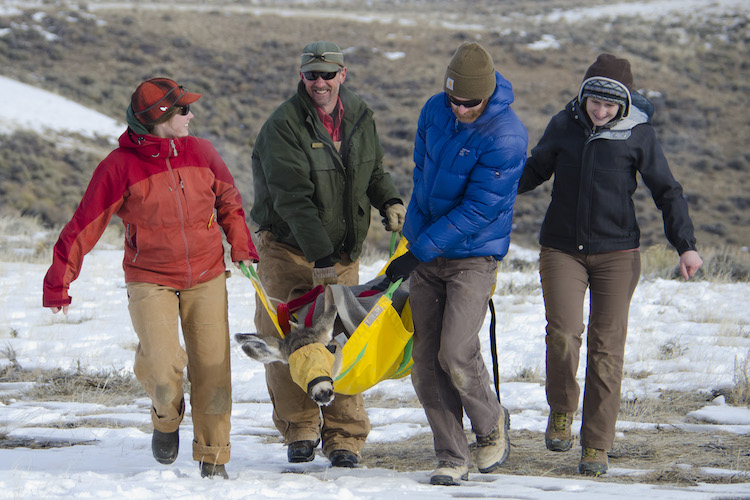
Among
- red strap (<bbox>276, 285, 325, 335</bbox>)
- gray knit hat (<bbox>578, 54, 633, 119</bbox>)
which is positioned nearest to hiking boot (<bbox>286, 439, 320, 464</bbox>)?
red strap (<bbox>276, 285, 325, 335</bbox>)

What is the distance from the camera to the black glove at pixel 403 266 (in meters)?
4.18

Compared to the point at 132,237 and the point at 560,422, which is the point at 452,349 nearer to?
the point at 560,422

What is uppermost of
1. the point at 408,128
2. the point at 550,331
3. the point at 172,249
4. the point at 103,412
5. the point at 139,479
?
the point at 172,249

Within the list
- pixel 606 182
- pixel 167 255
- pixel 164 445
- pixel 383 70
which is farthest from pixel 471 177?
pixel 383 70

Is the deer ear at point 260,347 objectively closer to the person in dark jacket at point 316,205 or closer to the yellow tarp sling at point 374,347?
the yellow tarp sling at point 374,347

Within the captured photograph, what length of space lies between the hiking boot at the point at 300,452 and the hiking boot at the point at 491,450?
3.51ft

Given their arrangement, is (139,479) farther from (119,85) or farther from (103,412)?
(119,85)

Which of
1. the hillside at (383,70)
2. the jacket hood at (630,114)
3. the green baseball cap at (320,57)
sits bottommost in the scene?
the hillside at (383,70)

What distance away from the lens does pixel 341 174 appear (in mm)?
4863

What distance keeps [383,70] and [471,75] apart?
1273 inches

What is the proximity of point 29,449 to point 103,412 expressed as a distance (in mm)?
908

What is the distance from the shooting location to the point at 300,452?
4.75 m

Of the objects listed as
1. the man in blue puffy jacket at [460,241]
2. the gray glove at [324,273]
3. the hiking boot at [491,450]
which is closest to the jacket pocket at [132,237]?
the gray glove at [324,273]

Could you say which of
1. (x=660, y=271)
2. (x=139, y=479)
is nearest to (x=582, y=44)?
(x=660, y=271)
